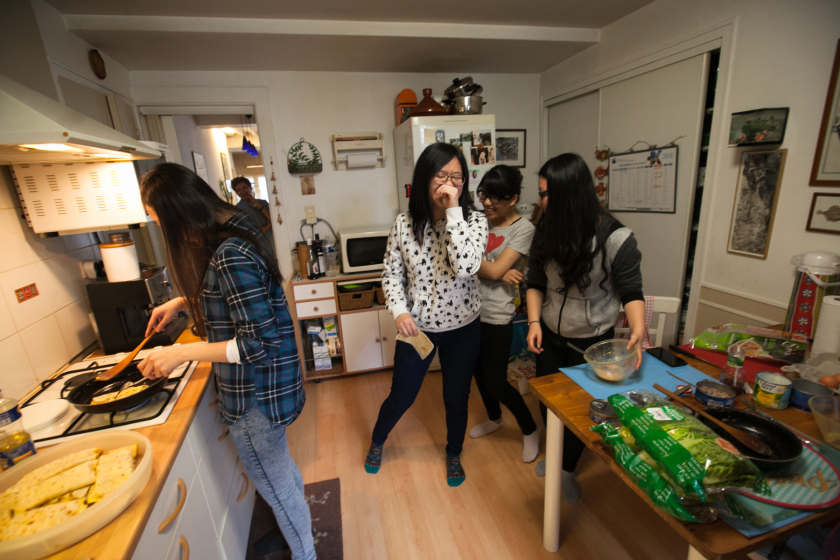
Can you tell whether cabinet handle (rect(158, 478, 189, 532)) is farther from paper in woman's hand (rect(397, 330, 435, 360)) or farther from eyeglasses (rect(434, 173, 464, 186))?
eyeglasses (rect(434, 173, 464, 186))

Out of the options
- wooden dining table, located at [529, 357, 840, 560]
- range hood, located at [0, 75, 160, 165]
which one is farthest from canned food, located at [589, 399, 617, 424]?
range hood, located at [0, 75, 160, 165]

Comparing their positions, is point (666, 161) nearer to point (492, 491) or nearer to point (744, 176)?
point (744, 176)

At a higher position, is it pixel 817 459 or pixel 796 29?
pixel 796 29

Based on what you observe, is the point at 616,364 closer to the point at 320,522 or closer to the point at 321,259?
the point at 320,522

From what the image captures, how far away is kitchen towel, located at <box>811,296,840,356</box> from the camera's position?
44.4 inches

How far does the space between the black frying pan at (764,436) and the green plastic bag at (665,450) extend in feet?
0.53

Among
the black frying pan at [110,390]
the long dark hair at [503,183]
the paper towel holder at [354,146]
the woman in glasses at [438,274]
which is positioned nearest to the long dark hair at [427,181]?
the woman in glasses at [438,274]

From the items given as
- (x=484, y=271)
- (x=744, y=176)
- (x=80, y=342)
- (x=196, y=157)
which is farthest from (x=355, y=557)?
(x=196, y=157)

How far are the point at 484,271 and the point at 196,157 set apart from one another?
324 centimetres

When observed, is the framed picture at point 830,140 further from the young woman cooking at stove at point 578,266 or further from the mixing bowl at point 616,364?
the mixing bowl at point 616,364

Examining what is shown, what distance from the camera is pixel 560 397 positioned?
1075 mm

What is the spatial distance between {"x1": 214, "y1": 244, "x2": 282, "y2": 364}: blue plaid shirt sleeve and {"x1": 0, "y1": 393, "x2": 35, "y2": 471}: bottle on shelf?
0.49 metres

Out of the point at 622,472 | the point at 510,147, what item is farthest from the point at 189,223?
the point at 510,147

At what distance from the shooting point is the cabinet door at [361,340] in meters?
2.62
